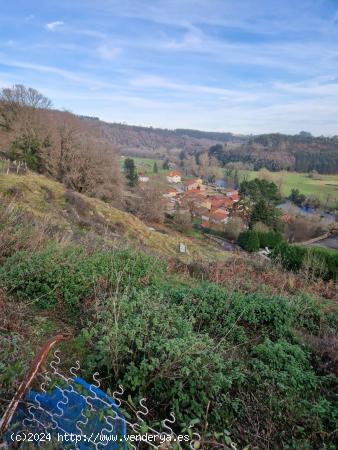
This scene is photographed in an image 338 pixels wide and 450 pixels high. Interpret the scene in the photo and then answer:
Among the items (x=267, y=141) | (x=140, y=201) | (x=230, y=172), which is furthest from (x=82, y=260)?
(x=267, y=141)

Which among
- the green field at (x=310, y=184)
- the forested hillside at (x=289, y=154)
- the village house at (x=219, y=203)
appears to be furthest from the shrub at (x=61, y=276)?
the forested hillside at (x=289, y=154)

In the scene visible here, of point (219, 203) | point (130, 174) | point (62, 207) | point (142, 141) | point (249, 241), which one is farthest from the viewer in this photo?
point (142, 141)

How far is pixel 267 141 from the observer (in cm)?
10831

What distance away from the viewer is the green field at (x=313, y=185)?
55.6 meters

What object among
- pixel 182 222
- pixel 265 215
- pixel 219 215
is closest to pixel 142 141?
pixel 219 215

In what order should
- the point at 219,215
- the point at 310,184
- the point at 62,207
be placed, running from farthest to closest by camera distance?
the point at 310,184
the point at 219,215
the point at 62,207

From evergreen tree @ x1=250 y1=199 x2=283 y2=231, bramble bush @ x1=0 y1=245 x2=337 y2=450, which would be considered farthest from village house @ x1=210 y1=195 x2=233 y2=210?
bramble bush @ x1=0 y1=245 x2=337 y2=450

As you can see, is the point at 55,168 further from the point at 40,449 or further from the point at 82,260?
the point at 40,449

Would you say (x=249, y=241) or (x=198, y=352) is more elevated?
(x=198, y=352)

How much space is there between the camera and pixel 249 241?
1074 inches

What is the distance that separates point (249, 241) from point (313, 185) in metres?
44.6

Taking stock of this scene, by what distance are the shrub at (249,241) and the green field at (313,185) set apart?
103ft

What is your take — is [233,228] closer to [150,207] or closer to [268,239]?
[268,239]

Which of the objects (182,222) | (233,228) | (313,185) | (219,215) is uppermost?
(313,185)
